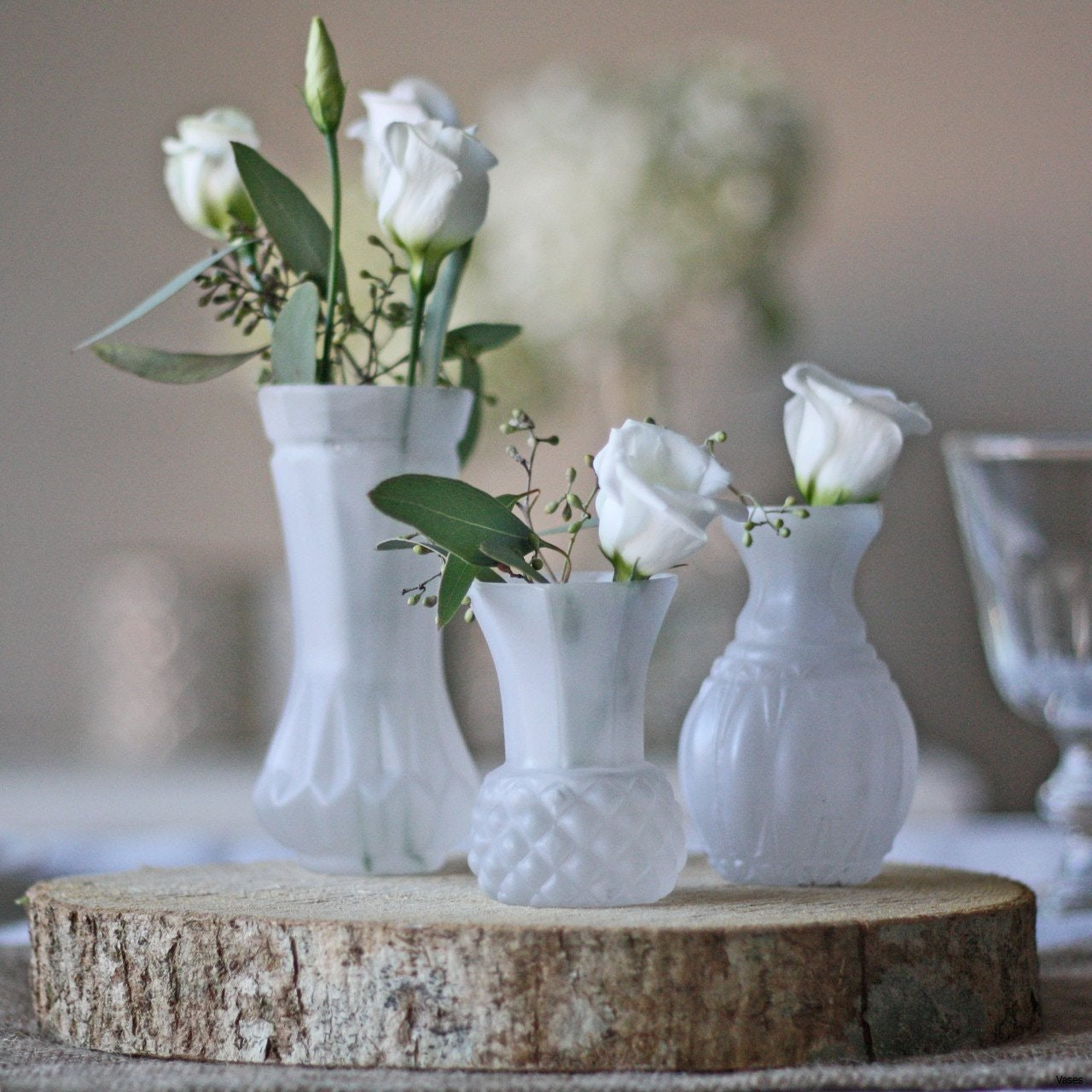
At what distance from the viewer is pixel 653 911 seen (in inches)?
22.7

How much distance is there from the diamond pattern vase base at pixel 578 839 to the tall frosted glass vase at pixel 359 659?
3.6 inches

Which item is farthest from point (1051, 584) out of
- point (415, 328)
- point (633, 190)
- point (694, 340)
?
point (694, 340)

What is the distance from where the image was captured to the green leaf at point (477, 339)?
0.74m

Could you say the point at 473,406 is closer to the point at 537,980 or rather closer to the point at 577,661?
the point at 577,661

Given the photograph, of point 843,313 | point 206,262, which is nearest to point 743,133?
point 843,313

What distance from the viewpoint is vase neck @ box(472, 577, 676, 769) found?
585mm

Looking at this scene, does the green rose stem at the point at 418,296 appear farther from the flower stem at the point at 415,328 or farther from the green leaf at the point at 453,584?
the green leaf at the point at 453,584

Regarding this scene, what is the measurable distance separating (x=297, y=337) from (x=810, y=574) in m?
0.24

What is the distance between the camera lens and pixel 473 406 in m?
0.77

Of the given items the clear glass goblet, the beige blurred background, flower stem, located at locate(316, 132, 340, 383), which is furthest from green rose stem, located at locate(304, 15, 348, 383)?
the beige blurred background

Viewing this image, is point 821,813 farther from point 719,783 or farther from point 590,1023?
point 590,1023

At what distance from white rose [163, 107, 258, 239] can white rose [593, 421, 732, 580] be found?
269 millimetres

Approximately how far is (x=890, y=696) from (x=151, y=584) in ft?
5.67

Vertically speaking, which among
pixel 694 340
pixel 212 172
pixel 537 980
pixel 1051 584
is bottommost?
pixel 537 980
